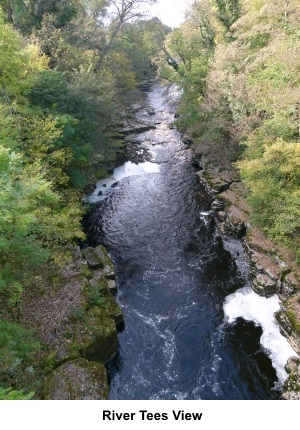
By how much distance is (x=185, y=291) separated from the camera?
614 inches

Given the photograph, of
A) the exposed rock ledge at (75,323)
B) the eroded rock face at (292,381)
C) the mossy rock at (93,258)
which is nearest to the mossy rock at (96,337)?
the exposed rock ledge at (75,323)

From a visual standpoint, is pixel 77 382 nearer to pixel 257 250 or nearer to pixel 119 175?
pixel 257 250

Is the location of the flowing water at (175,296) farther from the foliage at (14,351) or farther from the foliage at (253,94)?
the foliage at (253,94)

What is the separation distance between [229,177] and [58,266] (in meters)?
14.2

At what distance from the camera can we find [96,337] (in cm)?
1243

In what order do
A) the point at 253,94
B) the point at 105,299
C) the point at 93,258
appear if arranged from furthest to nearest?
the point at 253,94, the point at 93,258, the point at 105,299

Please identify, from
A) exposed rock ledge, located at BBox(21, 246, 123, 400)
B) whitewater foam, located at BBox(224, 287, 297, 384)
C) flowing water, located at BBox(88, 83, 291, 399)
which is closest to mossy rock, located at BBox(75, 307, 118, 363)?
exposed rock ledge, located at BBox(21, 246, 123, 400)

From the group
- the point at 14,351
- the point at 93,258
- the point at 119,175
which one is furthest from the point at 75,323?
the point at 119,175

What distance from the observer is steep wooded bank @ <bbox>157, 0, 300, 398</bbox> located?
15.0 m

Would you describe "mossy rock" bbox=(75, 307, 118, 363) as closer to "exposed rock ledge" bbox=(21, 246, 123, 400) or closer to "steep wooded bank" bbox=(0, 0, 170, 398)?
"exposed rock ledge" bbox=(21, 246, 123, 400)

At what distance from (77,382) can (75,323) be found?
2.45m

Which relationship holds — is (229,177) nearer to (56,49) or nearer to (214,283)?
(214,283)

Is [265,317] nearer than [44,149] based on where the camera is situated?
Yes

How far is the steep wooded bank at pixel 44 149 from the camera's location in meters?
10.3
